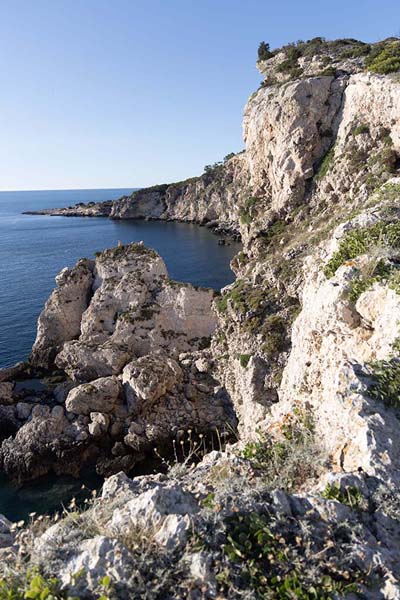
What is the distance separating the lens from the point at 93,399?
24.0m

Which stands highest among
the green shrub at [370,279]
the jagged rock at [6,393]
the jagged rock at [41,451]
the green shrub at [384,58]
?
the green shrub at [384,58]

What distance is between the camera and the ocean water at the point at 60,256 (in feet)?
132

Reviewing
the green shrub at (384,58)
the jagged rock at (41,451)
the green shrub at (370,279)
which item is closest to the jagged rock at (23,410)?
the jagged rock at (41,451)

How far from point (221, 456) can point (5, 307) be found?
43.9 metres

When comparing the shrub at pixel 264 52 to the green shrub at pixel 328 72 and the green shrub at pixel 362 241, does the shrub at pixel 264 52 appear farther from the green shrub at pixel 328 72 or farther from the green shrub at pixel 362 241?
the green shrub at pixel 362 241

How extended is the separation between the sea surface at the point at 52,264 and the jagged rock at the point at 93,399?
13.1 feet

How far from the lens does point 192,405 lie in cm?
2445

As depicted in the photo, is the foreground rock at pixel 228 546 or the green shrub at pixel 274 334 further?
the green shrub at pixel 274 334

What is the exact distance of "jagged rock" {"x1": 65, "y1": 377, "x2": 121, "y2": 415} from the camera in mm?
23891

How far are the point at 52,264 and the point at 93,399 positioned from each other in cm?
4687

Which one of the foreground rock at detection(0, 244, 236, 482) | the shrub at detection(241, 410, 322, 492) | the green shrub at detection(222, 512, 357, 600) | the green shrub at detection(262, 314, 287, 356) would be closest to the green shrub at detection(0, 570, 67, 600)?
the green shrub at detection(222, 512, 357, 600)

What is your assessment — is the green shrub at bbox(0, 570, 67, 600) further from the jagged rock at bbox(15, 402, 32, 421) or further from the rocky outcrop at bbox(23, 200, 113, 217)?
the rocky outcrop at bbox(23, 200, 113, 217)

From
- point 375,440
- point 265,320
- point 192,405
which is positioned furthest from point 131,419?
point 375,440

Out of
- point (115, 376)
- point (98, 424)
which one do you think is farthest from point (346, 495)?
point (115, 376)
